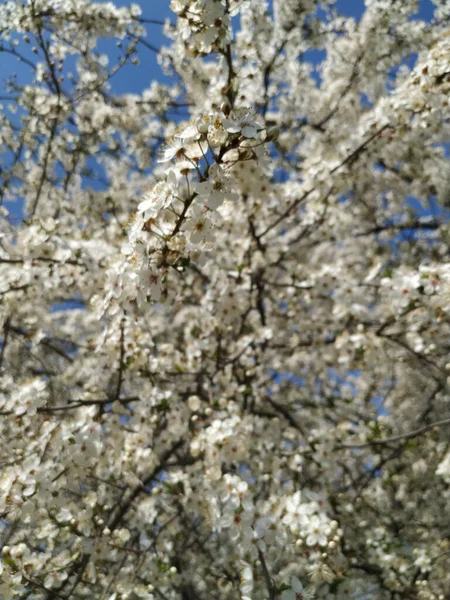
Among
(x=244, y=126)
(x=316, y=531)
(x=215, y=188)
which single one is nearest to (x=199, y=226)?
(x=215, y=188)

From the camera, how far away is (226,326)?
4.09 metres

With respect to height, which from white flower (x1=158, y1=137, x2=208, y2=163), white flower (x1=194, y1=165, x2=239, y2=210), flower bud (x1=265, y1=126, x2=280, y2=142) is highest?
flower bud (x1=265, y1=126, x2=280, y2=142)

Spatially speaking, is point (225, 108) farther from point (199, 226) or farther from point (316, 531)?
point (316, 531)

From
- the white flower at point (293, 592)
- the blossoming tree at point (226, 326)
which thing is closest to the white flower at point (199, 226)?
the blossoming tree at point (226, 326)

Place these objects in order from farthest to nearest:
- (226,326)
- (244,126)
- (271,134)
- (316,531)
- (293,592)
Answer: (226,326) → (316,531) → (293,592) → (271,134) → (244,126)

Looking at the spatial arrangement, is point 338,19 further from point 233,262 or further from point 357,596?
point 357,596

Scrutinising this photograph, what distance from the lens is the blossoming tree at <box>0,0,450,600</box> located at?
2.34 metres

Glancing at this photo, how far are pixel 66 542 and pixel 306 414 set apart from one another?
10.1ft

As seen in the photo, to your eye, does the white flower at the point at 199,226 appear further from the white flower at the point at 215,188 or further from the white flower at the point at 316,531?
the white flower at the point at 316,531

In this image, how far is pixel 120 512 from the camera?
3314mm

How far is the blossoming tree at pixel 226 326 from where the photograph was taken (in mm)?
2338

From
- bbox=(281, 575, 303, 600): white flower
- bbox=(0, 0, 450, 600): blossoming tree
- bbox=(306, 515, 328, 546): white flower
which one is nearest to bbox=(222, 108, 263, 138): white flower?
bbox=(0, 0, 450, 600): blossoming tree

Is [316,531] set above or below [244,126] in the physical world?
below

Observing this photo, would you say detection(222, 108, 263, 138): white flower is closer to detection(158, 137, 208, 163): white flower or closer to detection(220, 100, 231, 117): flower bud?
A: detection(220, 100, 231, 117): flower bud
